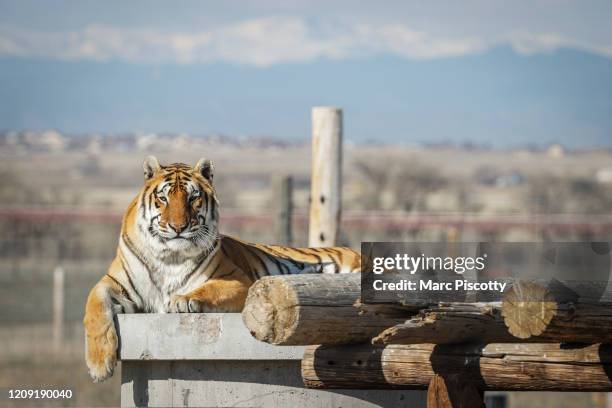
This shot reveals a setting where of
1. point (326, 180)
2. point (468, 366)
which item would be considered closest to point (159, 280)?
point (468, 366)

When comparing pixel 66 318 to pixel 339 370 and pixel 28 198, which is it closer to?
pixel 339 370

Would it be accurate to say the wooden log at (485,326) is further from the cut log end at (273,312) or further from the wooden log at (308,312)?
the cut log end at (273,312)

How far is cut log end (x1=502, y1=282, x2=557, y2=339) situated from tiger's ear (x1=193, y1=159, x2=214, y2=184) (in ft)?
8.30

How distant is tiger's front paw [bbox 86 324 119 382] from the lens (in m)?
7.13

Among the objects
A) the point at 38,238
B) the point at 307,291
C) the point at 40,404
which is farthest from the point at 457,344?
the point at 38,238

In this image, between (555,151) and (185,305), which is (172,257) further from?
(555,151)

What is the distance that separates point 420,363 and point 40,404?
6.15 metres

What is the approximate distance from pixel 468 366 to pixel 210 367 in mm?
1597

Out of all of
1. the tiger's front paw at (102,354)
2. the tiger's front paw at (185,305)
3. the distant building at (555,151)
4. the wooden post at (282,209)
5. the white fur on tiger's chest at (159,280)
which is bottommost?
the tiger's front paw at (102,354)

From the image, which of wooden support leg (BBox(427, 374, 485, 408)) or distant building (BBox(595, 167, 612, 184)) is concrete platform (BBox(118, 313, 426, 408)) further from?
distant building (BBox(595, 167, 612, 184))

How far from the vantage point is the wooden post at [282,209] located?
11.6 metres

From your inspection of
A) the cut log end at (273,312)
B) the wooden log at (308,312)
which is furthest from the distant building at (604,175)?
the cut log end at (273,312)

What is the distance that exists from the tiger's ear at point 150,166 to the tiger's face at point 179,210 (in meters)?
0.05

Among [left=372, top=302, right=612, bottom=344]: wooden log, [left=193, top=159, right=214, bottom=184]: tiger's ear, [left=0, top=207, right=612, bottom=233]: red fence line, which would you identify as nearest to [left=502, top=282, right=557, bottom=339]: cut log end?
[left=372, top=302, right=612, bottom=344]: wooden log
